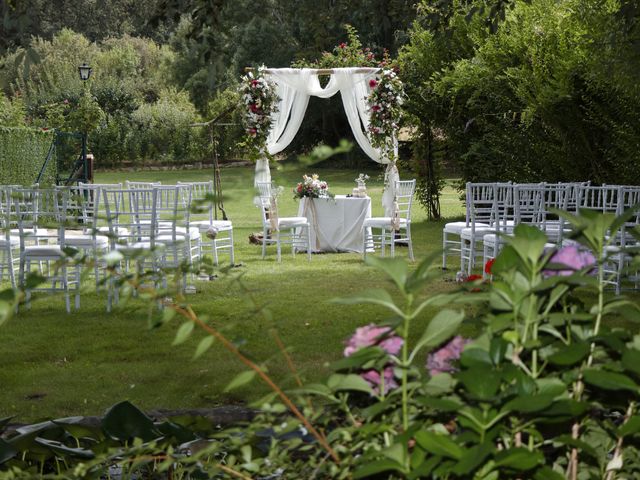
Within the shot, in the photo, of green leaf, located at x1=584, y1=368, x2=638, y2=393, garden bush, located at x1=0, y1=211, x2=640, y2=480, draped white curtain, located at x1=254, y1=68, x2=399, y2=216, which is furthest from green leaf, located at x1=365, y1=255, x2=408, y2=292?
draped white curtain, located at x1=254, y1=68, x2=399, y2=216

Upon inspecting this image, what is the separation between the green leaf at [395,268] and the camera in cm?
101

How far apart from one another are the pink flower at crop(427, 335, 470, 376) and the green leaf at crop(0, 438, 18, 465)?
1297mm

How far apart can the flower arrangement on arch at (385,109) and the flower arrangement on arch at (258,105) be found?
3.69ft

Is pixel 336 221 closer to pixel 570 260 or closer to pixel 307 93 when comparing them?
pixel 307 93

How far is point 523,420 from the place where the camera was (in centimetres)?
108

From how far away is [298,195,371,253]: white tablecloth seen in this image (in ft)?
31.4

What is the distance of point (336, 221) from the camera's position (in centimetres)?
969

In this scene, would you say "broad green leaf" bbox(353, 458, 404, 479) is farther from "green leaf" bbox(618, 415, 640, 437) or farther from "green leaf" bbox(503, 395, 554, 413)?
"green leaf" bbox(618, 415, 640, 437)

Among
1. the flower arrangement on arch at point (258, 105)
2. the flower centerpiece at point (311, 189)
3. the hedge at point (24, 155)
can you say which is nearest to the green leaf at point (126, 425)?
the flower centerpiece at point (311, 189)

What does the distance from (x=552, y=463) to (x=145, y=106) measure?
27.1m

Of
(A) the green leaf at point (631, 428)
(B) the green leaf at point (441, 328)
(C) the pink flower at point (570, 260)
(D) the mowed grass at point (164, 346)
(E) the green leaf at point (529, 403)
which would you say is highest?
(C) the pink flower at point (570, 260)

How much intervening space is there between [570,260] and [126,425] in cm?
141

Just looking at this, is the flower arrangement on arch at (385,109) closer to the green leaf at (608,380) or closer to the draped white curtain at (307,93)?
the draped white curtain at (307,93)

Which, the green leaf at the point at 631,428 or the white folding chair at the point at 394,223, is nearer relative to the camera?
the green leaf at the point at 631,428
